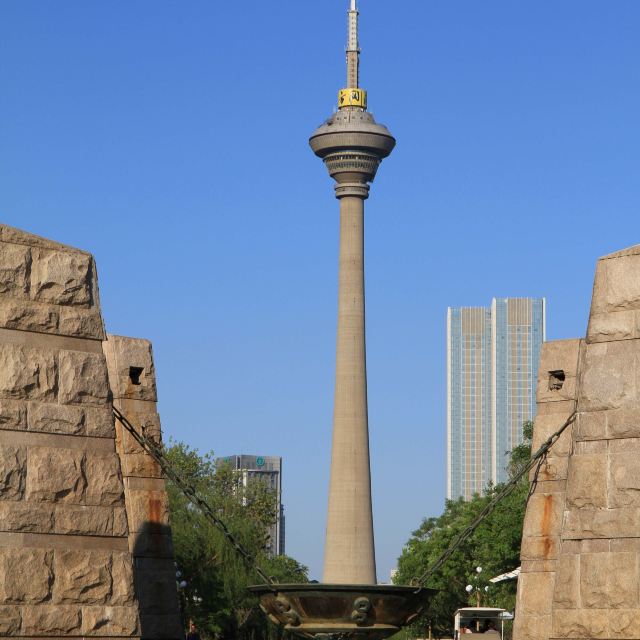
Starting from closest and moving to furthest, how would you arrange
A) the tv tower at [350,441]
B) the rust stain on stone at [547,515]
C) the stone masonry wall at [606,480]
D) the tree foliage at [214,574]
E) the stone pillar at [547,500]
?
the stone masonry wall at [606,480] → the stone pillar at [547,500] → the rust stain on stone at [547,515] → the tree foliage at [214,574] → the tv tower at [350,441]

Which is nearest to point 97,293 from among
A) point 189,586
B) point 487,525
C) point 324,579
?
point 189,586

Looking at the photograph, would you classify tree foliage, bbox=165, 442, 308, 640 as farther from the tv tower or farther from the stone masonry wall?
the tv tower

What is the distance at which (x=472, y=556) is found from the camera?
74.8 metres

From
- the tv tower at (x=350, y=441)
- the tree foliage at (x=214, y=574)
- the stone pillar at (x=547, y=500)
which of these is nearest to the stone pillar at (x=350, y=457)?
the tv tower at (x=350, y=441)

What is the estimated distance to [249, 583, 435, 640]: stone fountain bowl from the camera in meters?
17.0

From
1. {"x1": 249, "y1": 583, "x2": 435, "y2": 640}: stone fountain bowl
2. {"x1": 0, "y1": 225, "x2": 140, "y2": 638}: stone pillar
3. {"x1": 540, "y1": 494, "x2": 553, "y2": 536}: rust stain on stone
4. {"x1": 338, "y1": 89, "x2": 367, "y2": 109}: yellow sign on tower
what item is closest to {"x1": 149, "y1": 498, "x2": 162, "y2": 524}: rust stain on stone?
{"x1": 249, "y1": 583, "x2": 435, "y2": 640}: stone fountain bowl

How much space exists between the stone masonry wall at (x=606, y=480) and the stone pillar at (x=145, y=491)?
6871mm

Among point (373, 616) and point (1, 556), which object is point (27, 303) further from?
point (373, 616)

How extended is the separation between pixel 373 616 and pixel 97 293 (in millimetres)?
4932

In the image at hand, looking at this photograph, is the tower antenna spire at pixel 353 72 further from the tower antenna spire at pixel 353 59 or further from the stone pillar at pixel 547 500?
the stone pillar at pixel 547 500

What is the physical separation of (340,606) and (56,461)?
4318 millimetres

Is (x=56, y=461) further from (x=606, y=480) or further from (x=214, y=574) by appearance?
(x=214, y=574)

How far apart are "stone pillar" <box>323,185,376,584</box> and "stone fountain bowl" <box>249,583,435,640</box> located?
108631mm

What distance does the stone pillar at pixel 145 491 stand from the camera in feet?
65.9
